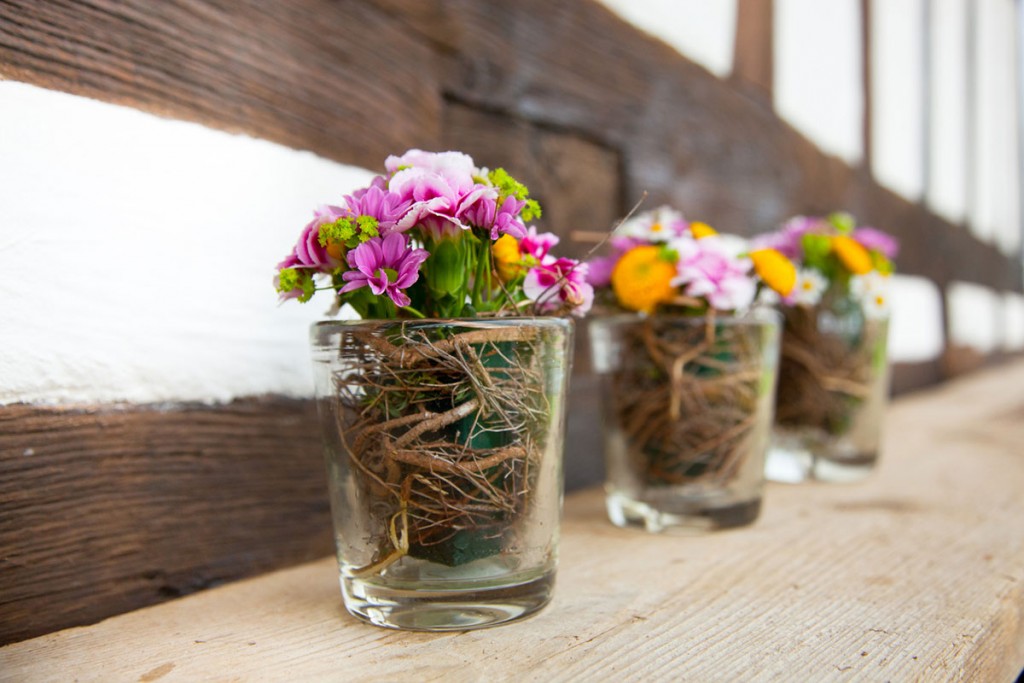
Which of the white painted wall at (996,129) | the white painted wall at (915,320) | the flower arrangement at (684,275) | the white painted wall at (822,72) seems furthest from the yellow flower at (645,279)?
the white painted wall at (996,129)

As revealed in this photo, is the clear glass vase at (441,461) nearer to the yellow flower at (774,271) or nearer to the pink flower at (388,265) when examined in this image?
the pink flower at (388,265)

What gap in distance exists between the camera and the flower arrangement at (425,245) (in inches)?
20.8

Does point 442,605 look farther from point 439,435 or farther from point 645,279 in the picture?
point 645,279

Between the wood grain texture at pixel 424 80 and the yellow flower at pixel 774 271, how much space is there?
0.27 meters

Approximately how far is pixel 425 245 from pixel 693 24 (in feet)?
3.38

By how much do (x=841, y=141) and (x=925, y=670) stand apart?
1820 millimetres

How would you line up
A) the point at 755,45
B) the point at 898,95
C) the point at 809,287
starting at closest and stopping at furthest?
the point at 809,287 < the point at 755,45 < the point at 898,95

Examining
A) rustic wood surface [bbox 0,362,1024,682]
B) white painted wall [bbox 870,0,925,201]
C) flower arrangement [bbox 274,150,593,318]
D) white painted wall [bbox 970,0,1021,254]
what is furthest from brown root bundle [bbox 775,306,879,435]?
white painted wall [bbox 970,0,1021,254]

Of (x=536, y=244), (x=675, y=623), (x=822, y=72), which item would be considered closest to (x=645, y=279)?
(x=536, y=244)

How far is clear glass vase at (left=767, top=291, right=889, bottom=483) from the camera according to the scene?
1.09 metres

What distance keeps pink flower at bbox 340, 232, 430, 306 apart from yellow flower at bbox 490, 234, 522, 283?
0.28 feet

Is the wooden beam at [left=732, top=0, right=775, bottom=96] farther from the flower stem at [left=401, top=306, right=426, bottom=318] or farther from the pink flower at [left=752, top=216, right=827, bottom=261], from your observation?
the flower stem at [left=401, top=306, right=426, bottom=318]

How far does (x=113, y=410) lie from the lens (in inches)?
23.9

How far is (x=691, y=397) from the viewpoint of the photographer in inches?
32.5
